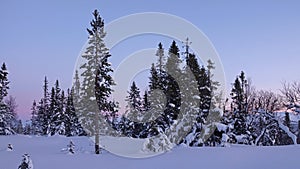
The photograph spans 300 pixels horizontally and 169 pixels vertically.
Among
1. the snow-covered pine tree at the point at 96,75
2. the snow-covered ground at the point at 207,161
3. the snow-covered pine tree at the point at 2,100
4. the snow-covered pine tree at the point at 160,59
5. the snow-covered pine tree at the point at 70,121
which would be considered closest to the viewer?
the snow-covered ground at the point at 207,161

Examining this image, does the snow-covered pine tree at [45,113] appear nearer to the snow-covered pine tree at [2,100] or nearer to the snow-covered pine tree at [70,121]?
the snow-covered pine tree at [70,121]

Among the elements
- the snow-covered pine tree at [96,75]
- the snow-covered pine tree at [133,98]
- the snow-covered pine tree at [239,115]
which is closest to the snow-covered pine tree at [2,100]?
the snow-covered pine tree at [133,98]

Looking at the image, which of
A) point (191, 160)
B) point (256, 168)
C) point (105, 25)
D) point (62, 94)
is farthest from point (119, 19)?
point (62, 94)

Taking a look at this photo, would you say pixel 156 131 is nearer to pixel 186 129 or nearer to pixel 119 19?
pixel 186 129

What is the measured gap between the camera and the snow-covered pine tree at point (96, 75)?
2570cm

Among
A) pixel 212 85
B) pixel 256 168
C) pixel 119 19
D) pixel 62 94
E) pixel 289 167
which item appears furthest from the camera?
pixel 62 94

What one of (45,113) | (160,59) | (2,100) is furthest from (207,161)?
(45,113)

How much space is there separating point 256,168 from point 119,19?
13924 mm

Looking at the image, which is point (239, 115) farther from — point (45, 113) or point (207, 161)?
point (45, 113)

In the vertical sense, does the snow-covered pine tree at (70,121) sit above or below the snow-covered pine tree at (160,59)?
below

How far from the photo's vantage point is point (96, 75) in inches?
1021

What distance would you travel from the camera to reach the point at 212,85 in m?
29.0

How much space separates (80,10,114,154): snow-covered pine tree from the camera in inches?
1012

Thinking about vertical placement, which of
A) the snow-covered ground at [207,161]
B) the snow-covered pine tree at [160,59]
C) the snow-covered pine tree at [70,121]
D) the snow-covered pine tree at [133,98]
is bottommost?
the snow-covered ground at [207,161]
